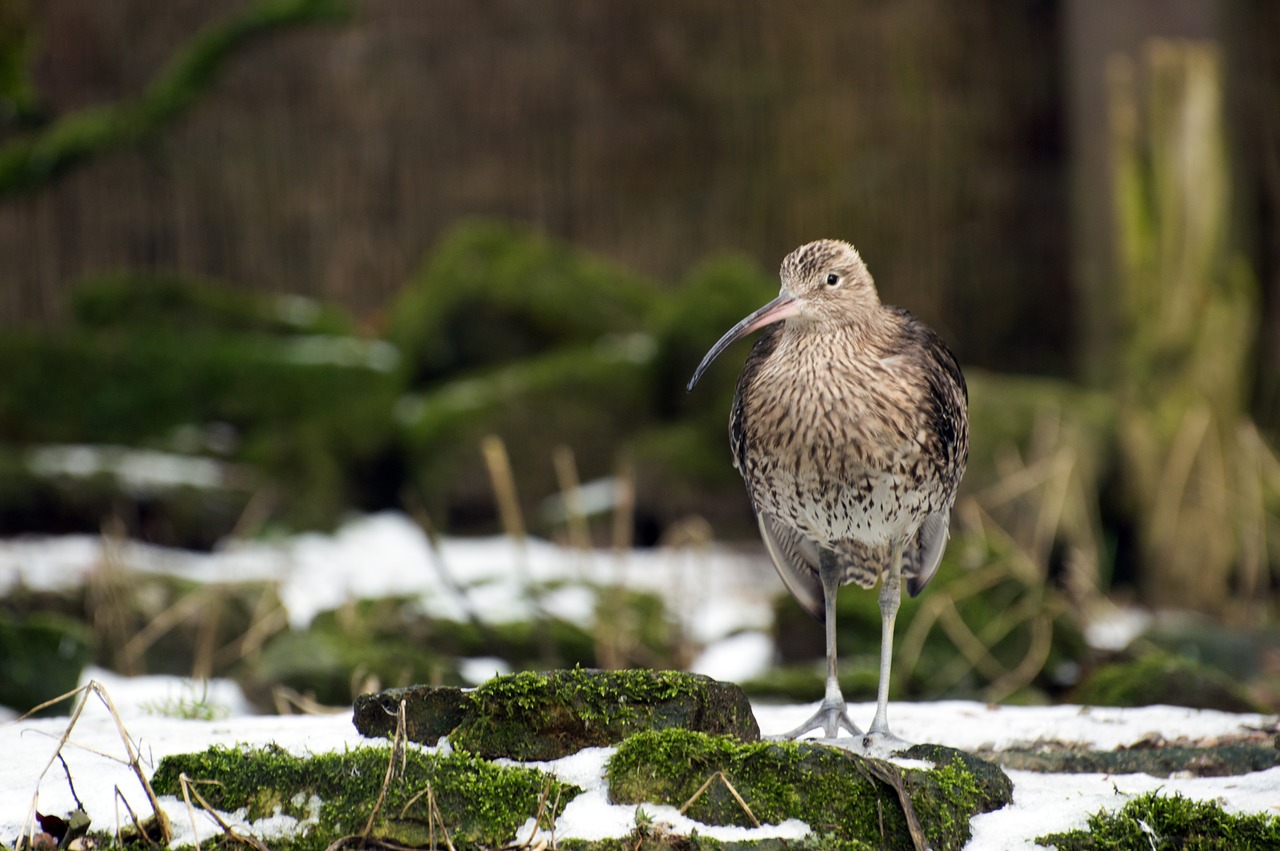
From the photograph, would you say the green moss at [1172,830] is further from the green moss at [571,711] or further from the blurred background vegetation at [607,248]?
the blurred background vegetation at [607,248]

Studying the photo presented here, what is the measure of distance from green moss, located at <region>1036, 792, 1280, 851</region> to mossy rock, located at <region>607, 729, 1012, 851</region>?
0.87ft

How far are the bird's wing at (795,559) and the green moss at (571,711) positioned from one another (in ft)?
3.42

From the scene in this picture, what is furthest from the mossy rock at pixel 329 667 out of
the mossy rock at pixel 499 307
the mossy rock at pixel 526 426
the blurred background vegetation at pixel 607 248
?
the mossy rock at pixel 499 307

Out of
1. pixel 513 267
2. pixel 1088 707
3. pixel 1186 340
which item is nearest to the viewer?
pixel 1088 707

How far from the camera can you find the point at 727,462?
8711mm

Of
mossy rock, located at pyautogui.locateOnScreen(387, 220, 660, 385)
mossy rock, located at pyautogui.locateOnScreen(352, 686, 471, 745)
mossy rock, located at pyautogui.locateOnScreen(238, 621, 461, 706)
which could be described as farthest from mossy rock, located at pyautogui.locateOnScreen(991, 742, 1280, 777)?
mossy rock, located at pyautogui.locateOnScreen(387, 220, 660, 385)

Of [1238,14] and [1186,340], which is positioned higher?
[1238,14]

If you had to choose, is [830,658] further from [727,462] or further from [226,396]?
[226,396]

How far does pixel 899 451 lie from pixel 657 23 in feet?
25.3

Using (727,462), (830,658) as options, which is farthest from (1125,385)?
(830,658)

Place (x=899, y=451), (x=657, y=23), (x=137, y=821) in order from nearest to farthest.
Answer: (x=137, y=821) < (x=899, y=451) < (x=657, y=23)

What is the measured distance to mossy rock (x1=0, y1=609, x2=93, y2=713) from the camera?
514 cm

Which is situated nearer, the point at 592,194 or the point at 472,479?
the point at 472,479

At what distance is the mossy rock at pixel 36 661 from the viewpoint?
5.14 m
